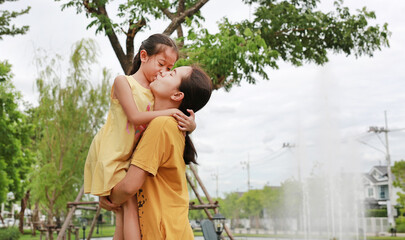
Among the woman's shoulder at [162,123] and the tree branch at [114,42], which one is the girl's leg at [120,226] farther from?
the tree branch at [114,42]

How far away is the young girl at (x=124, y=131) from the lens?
1985mm

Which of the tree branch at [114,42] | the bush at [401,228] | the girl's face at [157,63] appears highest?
the tree branch at [114,42]

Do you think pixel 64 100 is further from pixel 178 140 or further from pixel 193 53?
pixel 178 140

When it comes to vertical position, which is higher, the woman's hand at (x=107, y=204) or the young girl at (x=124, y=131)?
the young girl at (x=124, y=131)

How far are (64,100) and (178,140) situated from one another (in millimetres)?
8299

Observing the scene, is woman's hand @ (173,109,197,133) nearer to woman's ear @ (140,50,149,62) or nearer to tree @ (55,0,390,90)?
woman's ear @ (140,50,149,62)

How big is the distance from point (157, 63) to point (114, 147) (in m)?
0.46

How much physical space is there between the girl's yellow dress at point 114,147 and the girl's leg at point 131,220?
0.11 meters

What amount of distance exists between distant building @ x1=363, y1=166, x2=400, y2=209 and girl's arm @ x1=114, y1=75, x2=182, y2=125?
54.5 meters

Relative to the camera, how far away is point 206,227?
23.8 feet

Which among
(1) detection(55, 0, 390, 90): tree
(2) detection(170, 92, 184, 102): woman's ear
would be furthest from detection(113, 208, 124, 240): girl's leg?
(1) detection(55, 0, 390, 90): tree

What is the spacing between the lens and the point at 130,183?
192 centimetres

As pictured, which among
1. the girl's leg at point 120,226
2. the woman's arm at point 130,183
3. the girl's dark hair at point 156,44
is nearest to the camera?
the woman's arm at point 130,183

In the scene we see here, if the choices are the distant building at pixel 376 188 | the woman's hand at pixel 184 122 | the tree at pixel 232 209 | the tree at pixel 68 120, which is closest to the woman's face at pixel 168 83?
the woman's hand at pixel 184 122
